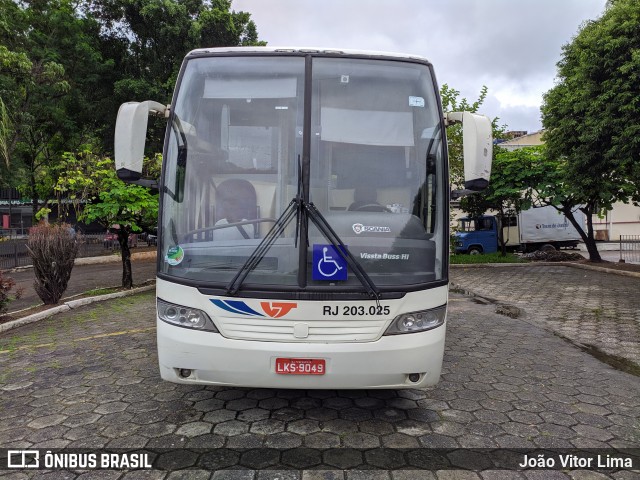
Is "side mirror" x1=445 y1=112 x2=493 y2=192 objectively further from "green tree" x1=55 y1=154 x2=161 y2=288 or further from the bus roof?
"green tree" x1=55 y1=154 x2=161 y2=288

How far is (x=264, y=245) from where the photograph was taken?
329cm

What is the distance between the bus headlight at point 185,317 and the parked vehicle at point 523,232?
20.7 m

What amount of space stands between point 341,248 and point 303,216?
1.24 feet

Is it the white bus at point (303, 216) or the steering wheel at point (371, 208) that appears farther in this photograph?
the steering wheel at point (371, 208)

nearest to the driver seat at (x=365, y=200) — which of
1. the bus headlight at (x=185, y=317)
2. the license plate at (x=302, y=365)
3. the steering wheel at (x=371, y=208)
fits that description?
the steering wheel at (x=371, y=208)

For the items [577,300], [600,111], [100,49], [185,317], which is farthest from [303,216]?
[100,49]

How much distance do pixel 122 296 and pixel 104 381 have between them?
6532 millimetres

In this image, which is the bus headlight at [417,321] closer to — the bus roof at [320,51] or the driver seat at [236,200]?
the driver seat at [236,200]

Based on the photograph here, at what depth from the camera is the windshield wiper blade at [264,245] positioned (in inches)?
127

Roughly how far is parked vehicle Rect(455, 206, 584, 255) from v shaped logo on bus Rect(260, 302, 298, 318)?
67.5 ft

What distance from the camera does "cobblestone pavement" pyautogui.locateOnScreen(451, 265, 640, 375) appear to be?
636 centimetres

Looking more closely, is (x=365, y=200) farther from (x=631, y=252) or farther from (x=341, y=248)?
(x=631, y=252)

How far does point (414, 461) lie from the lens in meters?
3.08

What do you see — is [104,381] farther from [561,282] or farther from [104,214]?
[561,282]
